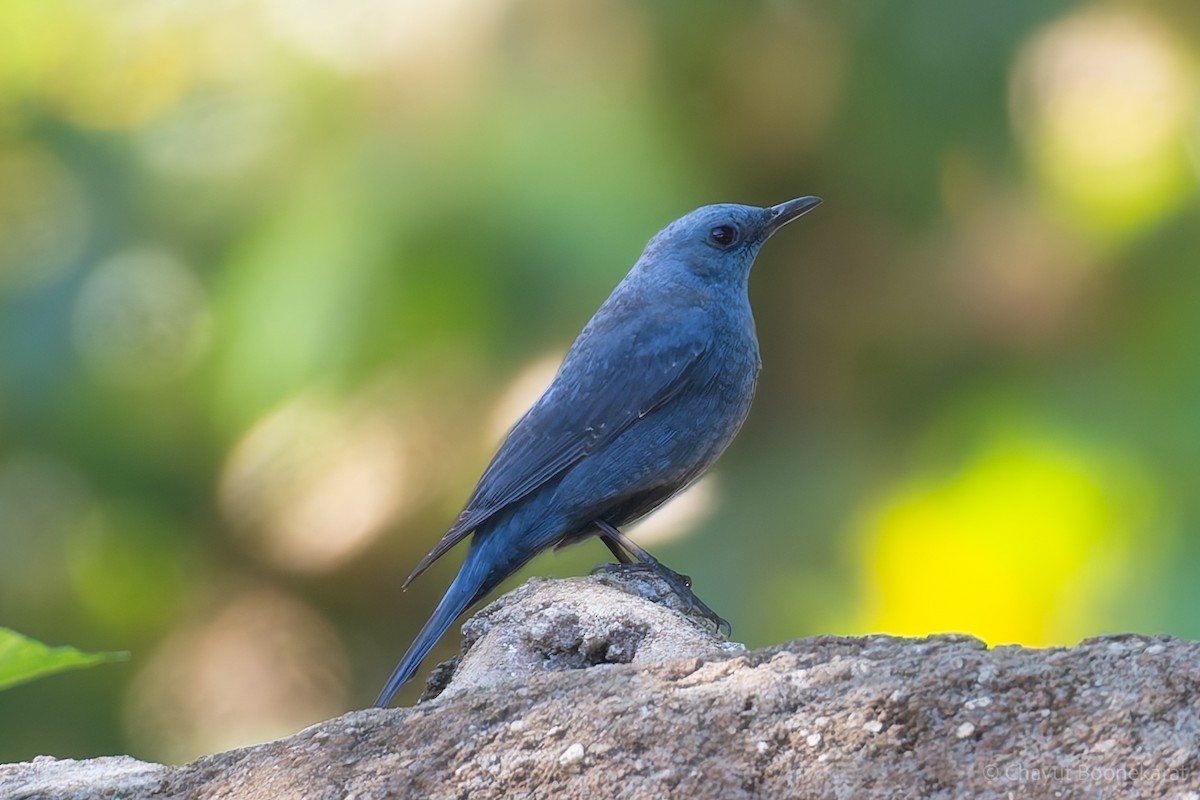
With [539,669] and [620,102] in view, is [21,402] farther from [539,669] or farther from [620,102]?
[539,669]

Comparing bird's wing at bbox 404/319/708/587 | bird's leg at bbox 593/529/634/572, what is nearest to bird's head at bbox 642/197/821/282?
bird's wing at bbox 404/319/708/587

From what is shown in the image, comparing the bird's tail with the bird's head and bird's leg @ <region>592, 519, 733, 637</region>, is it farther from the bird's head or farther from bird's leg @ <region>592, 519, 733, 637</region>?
the bird's head

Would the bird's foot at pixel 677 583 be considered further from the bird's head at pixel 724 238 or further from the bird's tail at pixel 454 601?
the bird's head at pixel 724 238

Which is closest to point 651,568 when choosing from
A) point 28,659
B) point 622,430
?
point 622,430

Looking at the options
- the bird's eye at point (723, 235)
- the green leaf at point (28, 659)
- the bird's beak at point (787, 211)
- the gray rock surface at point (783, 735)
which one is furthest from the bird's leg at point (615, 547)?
the green leaf at point (28, 659)

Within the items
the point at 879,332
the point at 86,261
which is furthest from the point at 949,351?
the point at 86,261
